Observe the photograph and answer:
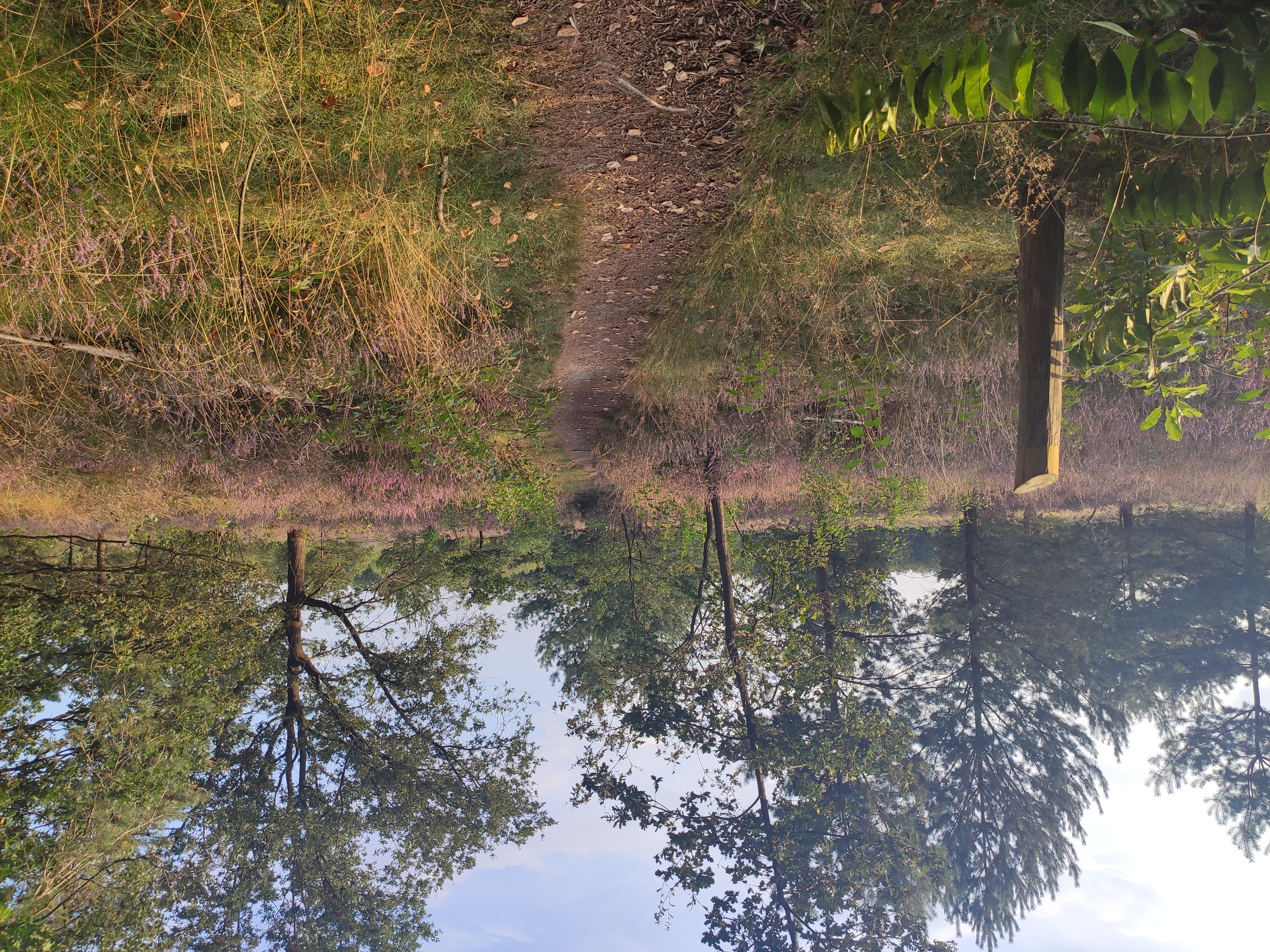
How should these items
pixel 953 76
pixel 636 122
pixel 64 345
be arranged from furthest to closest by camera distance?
pixel 636 122, pixel 64 345, pixel 953 76

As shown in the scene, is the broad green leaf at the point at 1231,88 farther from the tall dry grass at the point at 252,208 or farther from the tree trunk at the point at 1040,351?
the tall dry grass at the point at 252,208

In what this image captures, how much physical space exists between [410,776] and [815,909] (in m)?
3.40

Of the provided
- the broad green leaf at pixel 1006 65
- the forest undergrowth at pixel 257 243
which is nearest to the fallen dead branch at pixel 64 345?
the forest undergrowth at pixel 257 243

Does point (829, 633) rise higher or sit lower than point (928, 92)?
lower

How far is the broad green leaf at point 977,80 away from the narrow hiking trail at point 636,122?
1851mm

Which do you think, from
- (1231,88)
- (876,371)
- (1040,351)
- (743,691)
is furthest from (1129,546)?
(1231,88)

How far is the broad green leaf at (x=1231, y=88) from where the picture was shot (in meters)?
1.86

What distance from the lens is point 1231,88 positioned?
1871 mm

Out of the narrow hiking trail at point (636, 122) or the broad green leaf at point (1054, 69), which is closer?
the broad green leaf at point (1054, 69)

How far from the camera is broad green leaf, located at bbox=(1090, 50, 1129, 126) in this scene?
187 centimetres

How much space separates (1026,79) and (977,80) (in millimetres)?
136

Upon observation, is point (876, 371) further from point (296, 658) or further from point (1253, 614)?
point (296, 658)

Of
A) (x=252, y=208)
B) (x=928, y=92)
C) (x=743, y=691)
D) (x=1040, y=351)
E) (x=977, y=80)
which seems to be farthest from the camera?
(x=743, y=691)

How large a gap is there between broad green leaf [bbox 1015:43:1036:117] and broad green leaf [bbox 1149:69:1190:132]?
12.7 inches
